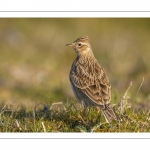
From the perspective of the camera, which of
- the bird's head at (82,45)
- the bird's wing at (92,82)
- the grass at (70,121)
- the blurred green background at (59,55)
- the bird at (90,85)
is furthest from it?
the blurred green background at (59,55)

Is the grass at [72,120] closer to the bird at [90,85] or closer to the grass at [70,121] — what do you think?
the grass at [70,121]

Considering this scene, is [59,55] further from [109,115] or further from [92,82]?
[109,115]

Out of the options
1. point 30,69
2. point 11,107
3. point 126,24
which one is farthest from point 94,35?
point 11,107

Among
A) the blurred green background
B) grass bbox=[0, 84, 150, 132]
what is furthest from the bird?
the blurred green background

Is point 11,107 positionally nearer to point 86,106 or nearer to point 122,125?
point 86,106

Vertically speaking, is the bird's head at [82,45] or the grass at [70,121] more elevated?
the bird's head at [82,45]

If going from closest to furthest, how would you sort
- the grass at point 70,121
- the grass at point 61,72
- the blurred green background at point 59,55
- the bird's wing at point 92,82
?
the grass at point 70,121 < the grass at point 61,72 < the bird's wing at point 92,82 < the blurred green background at point 59,55

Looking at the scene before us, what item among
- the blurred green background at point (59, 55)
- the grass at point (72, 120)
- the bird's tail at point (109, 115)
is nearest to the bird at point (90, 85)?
the bird's tail at point (109, 115)
